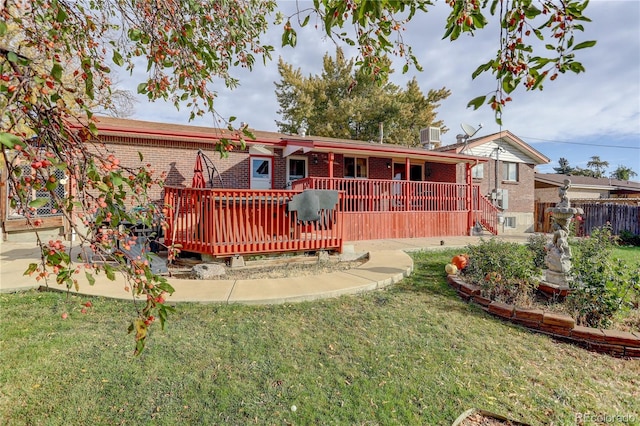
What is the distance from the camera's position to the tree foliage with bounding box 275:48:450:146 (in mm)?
24250

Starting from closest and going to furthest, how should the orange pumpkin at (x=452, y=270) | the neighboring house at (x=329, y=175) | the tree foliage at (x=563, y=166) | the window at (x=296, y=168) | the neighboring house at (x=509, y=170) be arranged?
the orange pumpkin at (x=452, y=270) → the neighboring house at (x=329, y=175) → the window at (x=296, y=168) → the neighboring house at (x=509, y=170) → the tree foliage at (x=563, y=166)

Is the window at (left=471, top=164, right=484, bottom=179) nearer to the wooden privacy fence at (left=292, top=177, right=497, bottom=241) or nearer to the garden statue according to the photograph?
the wooden privacy fence at (left=292, top=177, right=497, bottom=241)

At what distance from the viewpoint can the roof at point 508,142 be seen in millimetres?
16062

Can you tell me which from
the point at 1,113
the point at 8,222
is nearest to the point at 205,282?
the point at 1,113

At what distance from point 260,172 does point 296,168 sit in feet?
4.74

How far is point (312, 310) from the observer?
3.86m

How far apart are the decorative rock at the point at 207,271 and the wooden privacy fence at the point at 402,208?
4334mm

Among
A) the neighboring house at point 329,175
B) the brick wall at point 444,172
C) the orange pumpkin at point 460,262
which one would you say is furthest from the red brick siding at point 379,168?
the orange pumpkin at point 460,262

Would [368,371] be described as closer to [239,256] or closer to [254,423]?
[254,423]

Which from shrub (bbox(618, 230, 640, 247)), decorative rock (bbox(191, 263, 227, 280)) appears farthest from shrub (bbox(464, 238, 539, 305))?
shrub (bbox(618, 230, 640, 247))

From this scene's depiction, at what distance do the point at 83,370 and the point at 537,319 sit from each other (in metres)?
4.54

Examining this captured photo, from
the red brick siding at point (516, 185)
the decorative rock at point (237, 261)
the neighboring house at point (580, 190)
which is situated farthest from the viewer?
the neighboring house at point (580, 190)

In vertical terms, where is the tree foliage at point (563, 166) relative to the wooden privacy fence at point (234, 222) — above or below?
above

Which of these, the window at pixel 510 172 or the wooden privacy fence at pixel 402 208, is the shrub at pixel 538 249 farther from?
the window at pixel 510 172
